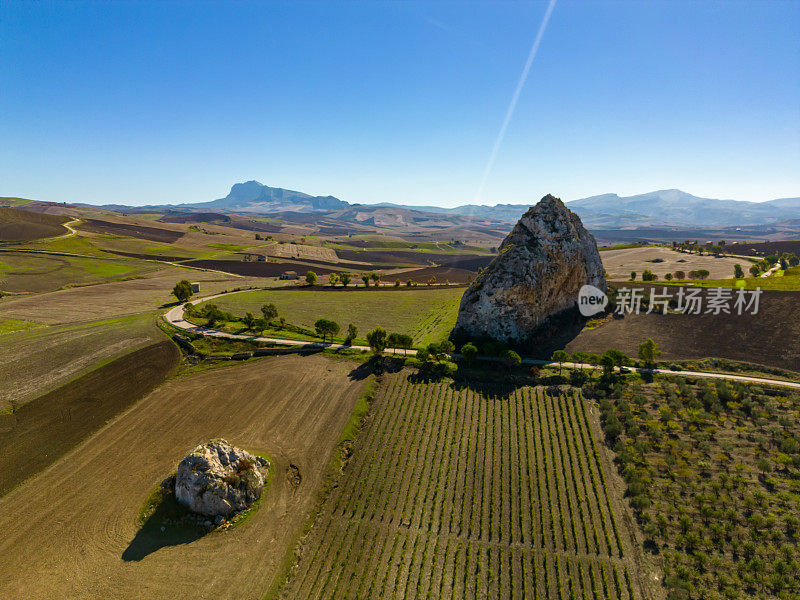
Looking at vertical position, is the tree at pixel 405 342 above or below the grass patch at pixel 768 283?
below

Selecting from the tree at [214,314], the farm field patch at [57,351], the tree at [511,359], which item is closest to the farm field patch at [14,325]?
the farm field patch at [57,351]

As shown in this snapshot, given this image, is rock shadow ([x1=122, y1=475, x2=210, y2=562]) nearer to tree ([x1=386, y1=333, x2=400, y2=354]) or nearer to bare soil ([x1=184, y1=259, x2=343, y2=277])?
tree ([x1=386, y1=333, x2=400, y2=354])

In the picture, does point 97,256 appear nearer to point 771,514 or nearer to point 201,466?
point 201,466

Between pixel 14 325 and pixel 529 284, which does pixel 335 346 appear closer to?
pixel 529 284

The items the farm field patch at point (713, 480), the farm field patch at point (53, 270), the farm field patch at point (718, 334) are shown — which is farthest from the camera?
the farm field patch at point (53, 270)

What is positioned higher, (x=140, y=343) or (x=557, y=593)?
(x=140, y=343)

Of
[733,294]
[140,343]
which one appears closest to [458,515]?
[140,343]

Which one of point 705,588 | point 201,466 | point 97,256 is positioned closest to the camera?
point 705,588

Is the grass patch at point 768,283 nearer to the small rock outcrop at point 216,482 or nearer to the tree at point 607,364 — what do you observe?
the tree at point 607,364
